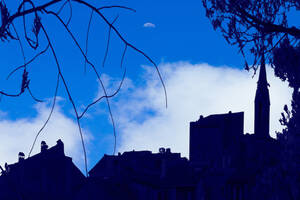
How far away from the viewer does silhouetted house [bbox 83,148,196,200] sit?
29.5m

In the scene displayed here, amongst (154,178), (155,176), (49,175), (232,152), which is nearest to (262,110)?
(232,152)

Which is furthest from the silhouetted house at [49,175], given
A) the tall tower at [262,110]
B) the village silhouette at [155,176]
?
the tall tower at [262,110]

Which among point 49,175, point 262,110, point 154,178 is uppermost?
point 262,110

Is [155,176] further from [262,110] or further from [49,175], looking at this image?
[262,110]

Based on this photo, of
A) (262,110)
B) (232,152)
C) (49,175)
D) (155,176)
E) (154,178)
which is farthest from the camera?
(262,110)

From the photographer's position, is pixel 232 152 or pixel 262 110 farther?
pixel 262 110

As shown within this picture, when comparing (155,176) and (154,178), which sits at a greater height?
(155,176)

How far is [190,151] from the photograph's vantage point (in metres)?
37.6

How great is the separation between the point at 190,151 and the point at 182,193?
707cm

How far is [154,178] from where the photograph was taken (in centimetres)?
3098

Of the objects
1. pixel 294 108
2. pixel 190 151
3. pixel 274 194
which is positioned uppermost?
pixel 190 151

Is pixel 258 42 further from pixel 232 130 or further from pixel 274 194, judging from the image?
pixel 232 130

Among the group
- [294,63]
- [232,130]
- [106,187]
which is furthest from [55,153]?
[294,63]

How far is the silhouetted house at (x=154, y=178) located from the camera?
29.5 meters
